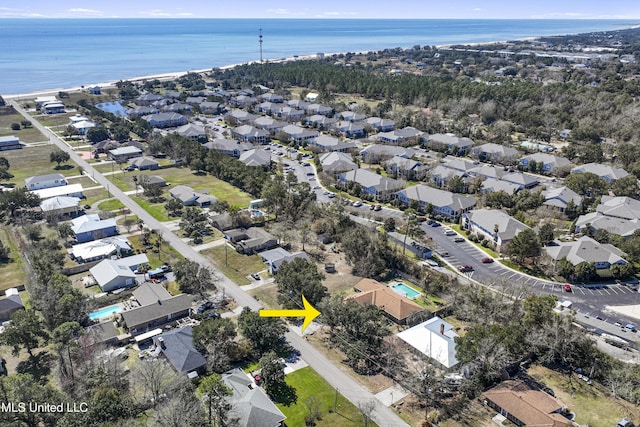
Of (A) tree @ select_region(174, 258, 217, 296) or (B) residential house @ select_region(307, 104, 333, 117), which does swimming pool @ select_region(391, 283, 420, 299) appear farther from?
(B) residential house @ select_region(307, 104, 333, 117)

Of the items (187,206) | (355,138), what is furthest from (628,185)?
(187,206)

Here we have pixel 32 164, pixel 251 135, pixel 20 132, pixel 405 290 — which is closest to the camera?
pixel 405 290

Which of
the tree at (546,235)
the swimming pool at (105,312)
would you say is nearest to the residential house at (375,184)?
the tree at (546,235)

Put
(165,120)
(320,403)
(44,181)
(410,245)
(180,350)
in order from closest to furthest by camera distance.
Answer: (320,403) < (180,350) < (410,245) < (44,181) < (165,120)

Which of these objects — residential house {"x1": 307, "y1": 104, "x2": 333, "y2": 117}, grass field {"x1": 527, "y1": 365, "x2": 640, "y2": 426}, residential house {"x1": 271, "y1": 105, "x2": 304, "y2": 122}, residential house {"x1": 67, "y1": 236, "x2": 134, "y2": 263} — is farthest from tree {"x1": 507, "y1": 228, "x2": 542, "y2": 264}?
residential house {"x1": 271, "y1": 105, "x2": 304, "y2": 122}

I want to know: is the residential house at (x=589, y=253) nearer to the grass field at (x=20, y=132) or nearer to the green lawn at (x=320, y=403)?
the green lawn at (x=320, y=403)

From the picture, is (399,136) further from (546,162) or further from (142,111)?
(142,111)

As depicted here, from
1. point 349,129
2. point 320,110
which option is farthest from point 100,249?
point 320,110
